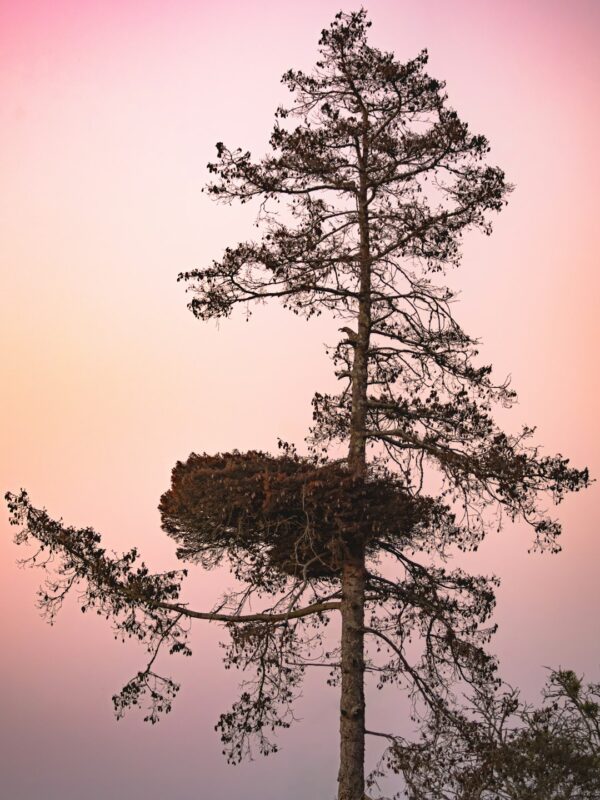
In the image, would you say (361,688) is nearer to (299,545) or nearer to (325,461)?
(299,545)

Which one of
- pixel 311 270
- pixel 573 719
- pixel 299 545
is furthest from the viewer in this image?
Result: pixel 311 270

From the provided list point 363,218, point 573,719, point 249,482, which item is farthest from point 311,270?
point 573,719

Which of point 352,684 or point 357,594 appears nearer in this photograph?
point 352,684

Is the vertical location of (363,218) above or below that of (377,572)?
above

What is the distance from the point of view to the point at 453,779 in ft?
43.8

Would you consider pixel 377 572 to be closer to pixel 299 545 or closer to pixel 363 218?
pixel 299 545

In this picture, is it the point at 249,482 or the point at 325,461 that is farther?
the point at 325,461

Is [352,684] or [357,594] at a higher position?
[357,594]

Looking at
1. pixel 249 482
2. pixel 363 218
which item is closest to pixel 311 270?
pixel 363 218

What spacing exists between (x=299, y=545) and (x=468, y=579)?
2.29 meters

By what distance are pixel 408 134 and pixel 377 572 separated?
Answer: 580 cm

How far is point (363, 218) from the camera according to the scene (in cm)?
1527

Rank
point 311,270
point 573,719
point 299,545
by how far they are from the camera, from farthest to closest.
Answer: point 311,270, point 299,545, point 573,719

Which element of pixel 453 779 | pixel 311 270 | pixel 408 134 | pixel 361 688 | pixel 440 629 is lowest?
pixel 453 779
